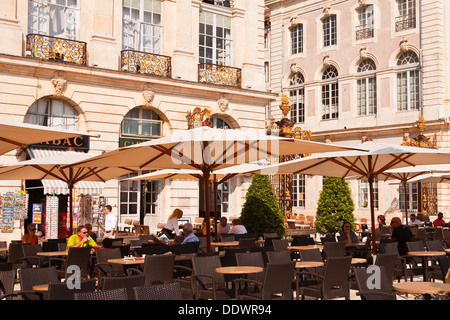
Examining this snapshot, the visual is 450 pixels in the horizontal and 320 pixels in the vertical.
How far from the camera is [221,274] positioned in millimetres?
8875

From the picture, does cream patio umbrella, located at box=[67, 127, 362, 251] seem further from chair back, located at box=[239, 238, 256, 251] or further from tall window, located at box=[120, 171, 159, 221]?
tall window, located at box=[120, 171, 159, 221]

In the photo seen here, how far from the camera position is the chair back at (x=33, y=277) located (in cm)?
698

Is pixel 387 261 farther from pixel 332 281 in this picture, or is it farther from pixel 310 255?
pixel 310 255

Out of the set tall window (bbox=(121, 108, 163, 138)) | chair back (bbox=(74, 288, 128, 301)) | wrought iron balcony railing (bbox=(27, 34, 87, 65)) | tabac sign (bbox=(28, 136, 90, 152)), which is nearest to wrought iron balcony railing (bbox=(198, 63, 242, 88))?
tall window (bbox=(121, 108, 163, 138))

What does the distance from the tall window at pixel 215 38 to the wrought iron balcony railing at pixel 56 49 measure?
480cm

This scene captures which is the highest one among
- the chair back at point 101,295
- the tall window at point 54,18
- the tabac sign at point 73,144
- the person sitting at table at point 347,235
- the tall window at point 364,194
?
the tall window at point 54,18

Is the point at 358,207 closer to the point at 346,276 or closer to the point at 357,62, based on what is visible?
the point at 357,62

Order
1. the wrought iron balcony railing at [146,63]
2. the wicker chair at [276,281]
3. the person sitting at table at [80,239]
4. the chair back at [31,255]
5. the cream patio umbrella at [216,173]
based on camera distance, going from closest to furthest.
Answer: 1. the wicker chair at [276,281]
2. the chair back at [31,255]
3. the person sitting at table at [80,239]
4. the cream patio umbrella at [216,173]
5. the wrought iron balcony railing at [146,63]

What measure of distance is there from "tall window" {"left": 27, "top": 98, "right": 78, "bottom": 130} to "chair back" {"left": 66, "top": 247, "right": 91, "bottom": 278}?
30.1 feet

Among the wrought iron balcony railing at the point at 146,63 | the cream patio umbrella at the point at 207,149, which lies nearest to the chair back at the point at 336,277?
the cream patio umbrella at the point at 207,149

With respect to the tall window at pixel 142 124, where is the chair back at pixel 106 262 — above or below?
→ below

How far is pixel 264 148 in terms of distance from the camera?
9750 mm

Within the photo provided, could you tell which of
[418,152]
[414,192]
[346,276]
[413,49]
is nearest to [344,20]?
[413,49]

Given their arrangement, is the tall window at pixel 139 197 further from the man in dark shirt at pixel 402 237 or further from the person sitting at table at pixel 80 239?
the man in dark shirt at pixel 402 237
